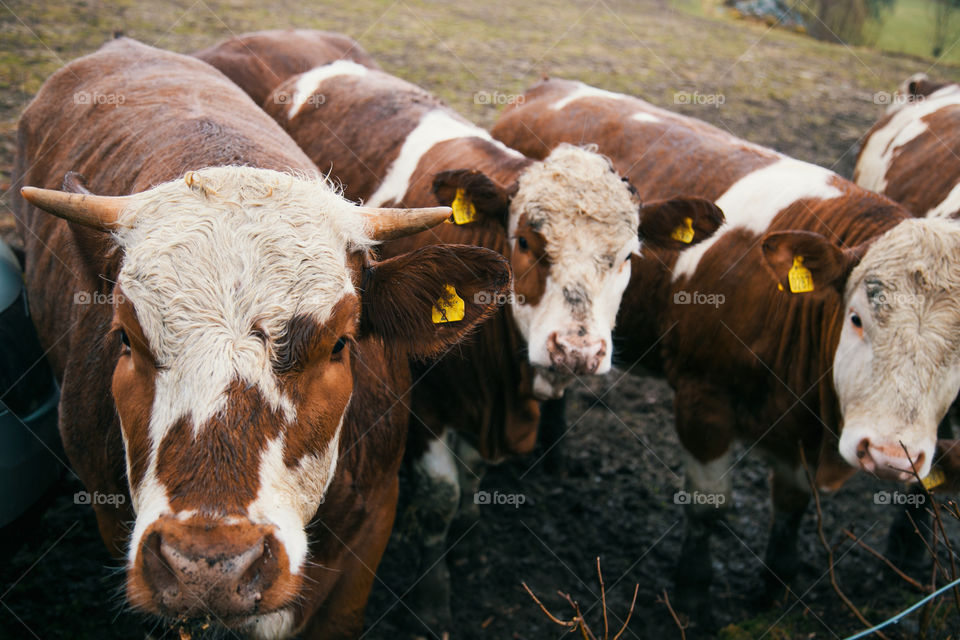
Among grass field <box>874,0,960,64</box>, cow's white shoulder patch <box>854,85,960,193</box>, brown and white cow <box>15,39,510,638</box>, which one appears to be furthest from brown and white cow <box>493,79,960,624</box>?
grass field <box>874,0,960,64</box>

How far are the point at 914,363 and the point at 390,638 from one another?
292cm

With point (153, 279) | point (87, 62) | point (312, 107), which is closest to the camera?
point (153, 279)

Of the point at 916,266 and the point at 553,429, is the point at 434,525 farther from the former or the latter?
the point at 916,266

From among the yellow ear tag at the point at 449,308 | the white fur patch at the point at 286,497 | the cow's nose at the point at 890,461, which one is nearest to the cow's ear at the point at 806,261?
the cow's nose at the point at 890,461

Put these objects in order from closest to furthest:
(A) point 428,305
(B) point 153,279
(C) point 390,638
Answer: (B) point 153,279, (A) point 428,305, (C) point 390,638

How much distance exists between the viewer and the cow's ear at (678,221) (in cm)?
377

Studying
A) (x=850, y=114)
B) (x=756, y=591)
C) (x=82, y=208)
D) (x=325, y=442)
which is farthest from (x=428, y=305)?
(x=850, y=114)

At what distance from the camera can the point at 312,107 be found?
5270 mm

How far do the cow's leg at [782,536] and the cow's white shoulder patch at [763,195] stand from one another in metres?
1.39

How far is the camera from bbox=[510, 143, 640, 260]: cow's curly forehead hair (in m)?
3.49

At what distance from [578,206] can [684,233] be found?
0.75 metres

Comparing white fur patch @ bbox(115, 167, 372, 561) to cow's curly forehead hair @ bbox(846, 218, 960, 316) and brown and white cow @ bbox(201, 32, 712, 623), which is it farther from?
cow's curly forehead hair @ bbox(846, 218, 960, 316)

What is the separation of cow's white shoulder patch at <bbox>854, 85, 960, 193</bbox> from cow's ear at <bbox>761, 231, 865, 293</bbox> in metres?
2.59

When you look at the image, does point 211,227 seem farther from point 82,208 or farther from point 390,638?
point 390,638
